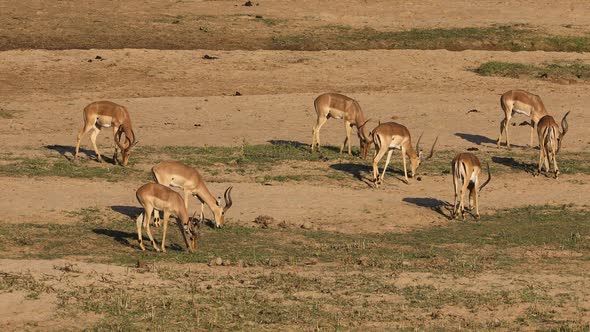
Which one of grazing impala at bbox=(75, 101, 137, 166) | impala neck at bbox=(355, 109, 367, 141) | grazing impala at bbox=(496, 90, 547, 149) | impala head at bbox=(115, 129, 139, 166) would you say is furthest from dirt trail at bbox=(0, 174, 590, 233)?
grazing impala at bbox=(496, 90, 547, 149)

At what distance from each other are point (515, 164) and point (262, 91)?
906 cm

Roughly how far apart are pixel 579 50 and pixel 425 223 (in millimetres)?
19908

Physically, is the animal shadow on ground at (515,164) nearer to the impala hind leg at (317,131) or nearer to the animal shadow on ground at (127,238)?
the impala hind leg at (317,131)

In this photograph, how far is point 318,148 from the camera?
25703mm

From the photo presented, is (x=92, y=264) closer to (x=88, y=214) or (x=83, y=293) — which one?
(x=83, y=293)

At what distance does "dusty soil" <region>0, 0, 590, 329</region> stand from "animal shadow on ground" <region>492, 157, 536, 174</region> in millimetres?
427

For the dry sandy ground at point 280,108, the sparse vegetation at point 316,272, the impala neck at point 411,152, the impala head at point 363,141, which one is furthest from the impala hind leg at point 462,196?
the impala head at point 363,141

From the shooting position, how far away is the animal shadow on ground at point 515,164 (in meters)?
25.0

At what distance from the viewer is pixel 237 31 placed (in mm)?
38406

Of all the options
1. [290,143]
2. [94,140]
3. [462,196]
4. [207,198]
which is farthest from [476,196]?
[94,140]

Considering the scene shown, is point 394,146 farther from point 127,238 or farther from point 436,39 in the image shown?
point 436,39

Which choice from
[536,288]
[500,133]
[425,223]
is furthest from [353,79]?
[536,288]

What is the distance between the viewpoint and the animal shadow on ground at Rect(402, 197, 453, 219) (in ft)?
70.7

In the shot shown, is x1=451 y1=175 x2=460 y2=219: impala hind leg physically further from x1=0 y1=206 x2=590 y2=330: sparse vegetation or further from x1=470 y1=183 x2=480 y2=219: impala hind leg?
x1=0 y1=206 x2=590 y2=330: sparse vegetation
